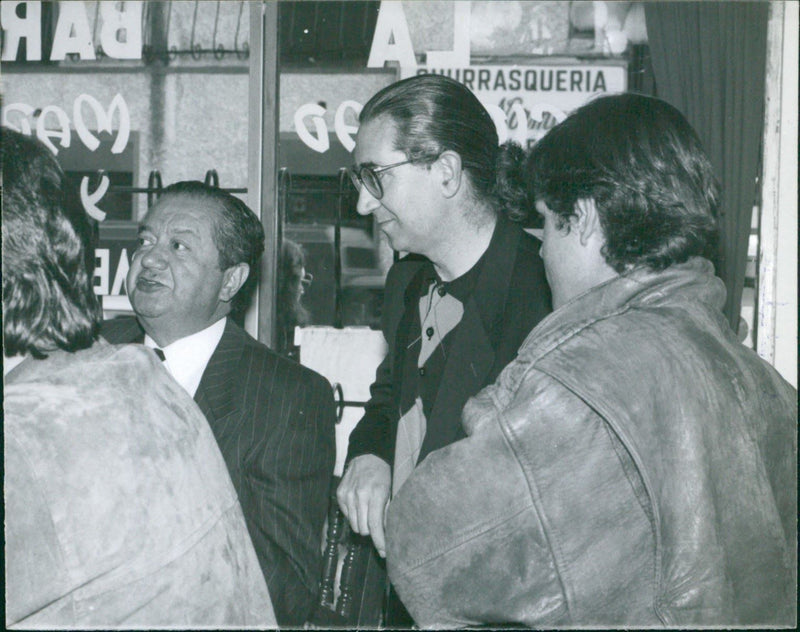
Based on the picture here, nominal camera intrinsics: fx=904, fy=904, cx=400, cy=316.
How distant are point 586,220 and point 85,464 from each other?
3.11ft

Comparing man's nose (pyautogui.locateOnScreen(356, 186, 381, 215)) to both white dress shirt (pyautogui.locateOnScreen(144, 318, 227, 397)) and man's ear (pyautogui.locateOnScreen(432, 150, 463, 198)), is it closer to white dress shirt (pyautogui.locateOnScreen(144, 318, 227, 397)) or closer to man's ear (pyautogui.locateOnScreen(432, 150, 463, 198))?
man's ear (pyautogui.locateOnScreen(432, 150, 463, 198))

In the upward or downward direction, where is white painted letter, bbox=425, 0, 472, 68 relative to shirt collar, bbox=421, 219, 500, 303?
upward

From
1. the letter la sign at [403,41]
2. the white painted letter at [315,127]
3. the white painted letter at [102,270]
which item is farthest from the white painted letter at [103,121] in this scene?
the letter la sign at [403,41]

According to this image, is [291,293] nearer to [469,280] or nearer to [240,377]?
[240,377]

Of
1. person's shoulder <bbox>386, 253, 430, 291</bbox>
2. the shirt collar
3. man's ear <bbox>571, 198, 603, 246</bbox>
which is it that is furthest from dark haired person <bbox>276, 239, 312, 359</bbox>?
man's ear <bbox>571, 198, 603, 246</bbox>

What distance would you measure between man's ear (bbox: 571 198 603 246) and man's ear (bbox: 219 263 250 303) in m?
1.55

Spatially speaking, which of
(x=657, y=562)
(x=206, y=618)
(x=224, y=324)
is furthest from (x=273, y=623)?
(x=224, y=324)

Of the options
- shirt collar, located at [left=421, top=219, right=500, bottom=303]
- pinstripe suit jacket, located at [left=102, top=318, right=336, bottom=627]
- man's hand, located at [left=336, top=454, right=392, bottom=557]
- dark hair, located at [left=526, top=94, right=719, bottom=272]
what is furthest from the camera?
pinstripe suit jacket, located at [left=102, top=318, right=336, bottom=627]

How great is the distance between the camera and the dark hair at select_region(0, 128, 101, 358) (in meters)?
1.40

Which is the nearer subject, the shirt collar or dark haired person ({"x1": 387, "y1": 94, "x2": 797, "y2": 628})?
dark haired person ({"x1": 387, "y1": 94, "x2": 797, "y2": 628})

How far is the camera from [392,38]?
3.82 meters

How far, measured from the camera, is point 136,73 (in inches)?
158

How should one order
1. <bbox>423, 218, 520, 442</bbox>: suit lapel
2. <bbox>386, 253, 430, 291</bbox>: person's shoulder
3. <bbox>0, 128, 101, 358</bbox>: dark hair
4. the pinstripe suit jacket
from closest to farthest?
<bbox>0, 128, 101, 358</bbox>: dark hair → <bbox>423, 218, 520, 442</bbox>: suit lapel → the pinstripe suit jacket → <bbox>386, 253, 430, 291</bbox>: person's shoulder

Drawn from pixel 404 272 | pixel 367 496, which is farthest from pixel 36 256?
pixel 404 272
